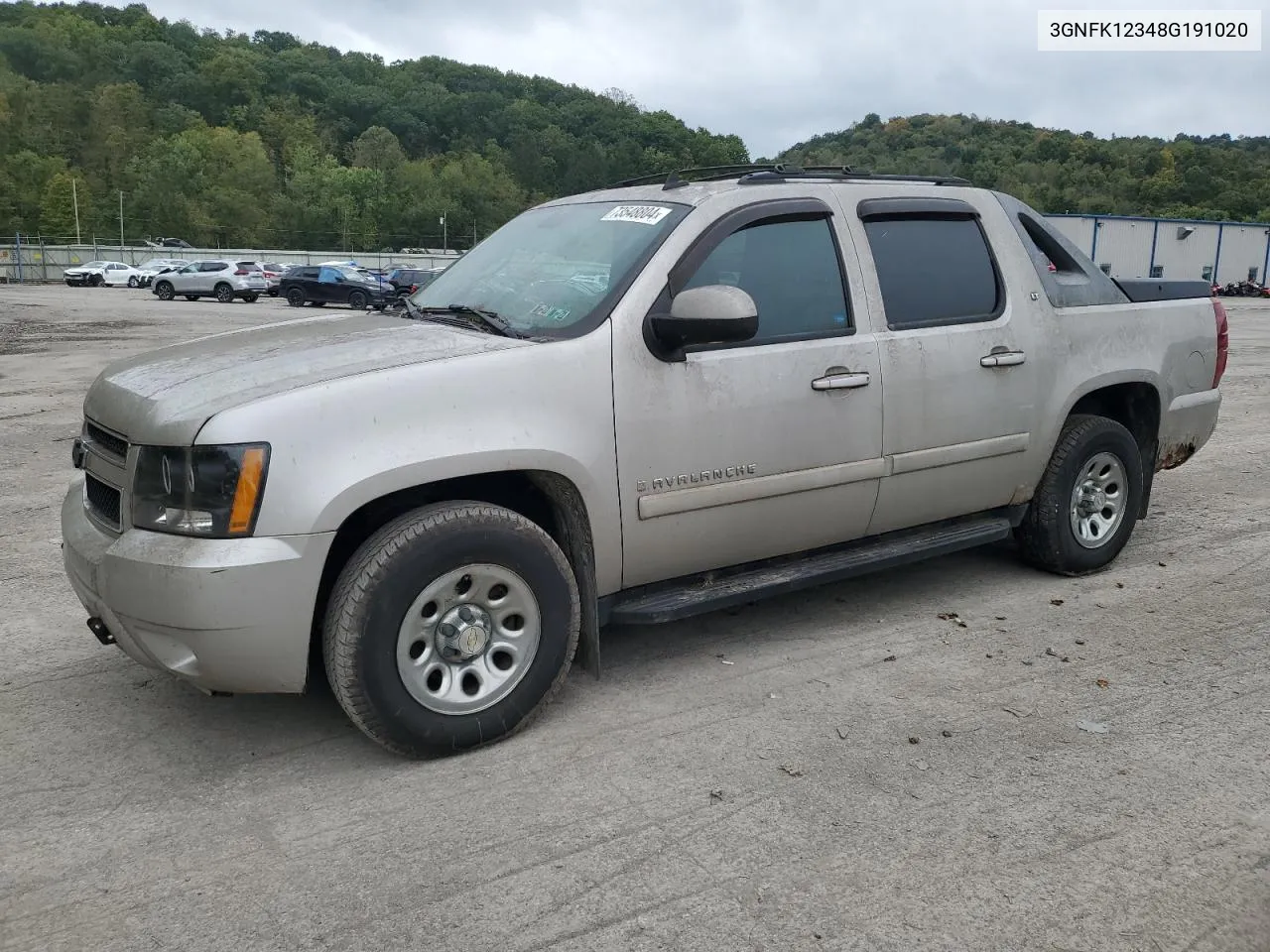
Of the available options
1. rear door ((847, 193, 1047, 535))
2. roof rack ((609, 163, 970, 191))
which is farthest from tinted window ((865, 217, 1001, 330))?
roof rack ((609, 163, 970, 191))

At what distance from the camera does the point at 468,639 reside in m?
3.41

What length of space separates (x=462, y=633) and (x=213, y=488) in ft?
2.88

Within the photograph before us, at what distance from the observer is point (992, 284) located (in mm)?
4793

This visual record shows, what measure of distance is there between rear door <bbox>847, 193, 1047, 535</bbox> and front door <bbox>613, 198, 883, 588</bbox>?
0.15 meters

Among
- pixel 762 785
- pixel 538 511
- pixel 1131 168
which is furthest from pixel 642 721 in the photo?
pixel 1131 168

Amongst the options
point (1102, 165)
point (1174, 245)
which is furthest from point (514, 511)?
point (1102, 165)

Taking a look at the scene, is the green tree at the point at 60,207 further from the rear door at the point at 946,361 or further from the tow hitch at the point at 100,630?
the rear door at the point at 946,361

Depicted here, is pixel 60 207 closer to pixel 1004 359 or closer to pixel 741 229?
pixel 741 229

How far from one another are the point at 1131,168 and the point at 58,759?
9164 cm

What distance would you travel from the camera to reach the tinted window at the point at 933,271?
Answer: 4438 mm

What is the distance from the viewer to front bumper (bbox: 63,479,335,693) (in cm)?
303

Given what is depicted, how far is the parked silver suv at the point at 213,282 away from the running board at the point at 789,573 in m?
38.4

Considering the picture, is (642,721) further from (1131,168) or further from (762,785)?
(1131,168)

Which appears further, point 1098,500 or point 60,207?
point 60,207
